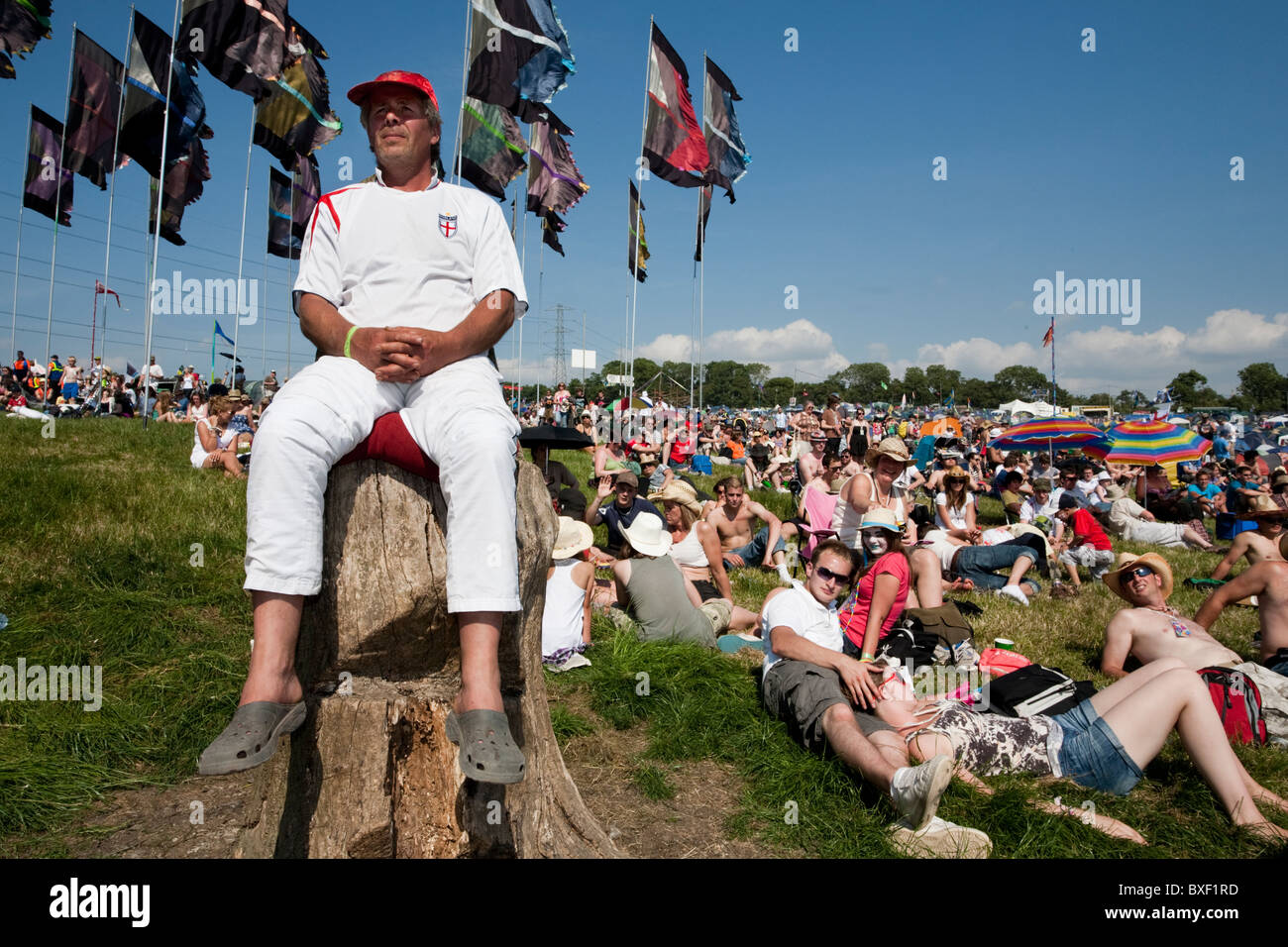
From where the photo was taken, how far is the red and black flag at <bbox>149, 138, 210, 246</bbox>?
1738cm

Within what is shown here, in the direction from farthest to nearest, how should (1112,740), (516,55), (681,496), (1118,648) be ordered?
(516,55) < (681,496) < (1118,648) < (1112,740)

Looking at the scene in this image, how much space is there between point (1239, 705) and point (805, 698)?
2954mm

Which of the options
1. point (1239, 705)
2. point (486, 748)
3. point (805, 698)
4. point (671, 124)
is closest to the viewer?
point (486, 748)

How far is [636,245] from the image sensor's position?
69.7 ft

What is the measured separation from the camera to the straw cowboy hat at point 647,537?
23.3 ft

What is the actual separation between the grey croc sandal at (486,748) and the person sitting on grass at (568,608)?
3.34 m

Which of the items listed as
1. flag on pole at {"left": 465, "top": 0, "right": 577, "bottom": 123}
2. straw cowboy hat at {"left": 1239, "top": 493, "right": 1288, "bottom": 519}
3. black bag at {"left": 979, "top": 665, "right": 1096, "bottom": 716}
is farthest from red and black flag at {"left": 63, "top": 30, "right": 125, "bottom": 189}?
straw cowboy hat at {"left": 1239, "top": 493, "right": 1288, "bottom": 519}

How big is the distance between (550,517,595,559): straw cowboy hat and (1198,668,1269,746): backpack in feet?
14.7

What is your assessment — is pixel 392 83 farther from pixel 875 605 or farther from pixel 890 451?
pixel 890 451

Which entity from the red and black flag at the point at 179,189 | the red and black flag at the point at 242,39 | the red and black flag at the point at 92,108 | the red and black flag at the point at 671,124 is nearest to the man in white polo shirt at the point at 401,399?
the red and black flag at the point at 242,39

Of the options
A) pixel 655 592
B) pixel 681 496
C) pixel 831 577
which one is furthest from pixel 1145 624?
pixel 681 496

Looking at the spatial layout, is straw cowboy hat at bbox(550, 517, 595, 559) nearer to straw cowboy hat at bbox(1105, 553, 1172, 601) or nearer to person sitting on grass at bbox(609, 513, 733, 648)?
person sitting on grass at bbox(609, 513, 733, 648)

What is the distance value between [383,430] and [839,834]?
2.93 metres
